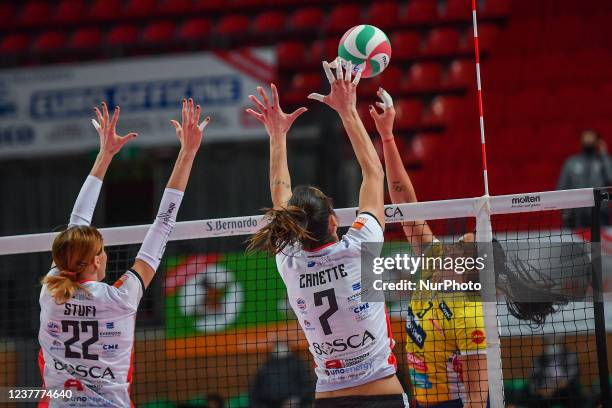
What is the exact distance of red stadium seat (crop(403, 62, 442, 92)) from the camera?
15578 millimetres

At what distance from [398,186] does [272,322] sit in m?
4.98

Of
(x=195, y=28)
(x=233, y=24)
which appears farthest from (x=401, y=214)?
(x=195, y=28)

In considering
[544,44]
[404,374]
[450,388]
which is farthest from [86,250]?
[544,44]

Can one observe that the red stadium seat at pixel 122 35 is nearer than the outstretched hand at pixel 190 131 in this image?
No

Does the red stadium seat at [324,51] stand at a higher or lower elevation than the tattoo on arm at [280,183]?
higher

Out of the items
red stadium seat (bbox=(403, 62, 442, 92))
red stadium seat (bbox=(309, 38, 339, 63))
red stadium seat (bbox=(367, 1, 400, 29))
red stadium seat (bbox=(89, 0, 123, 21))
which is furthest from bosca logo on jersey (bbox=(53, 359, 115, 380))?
red stadium seat (bbox=(89, 0, 123, 21))

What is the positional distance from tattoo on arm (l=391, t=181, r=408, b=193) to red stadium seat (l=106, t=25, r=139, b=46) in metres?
11.7

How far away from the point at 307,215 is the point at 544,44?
11.8m

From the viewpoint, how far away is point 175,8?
17.5m

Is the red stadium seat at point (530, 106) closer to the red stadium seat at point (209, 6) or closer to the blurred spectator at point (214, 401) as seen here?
the red stadium seat at point (209, 6)

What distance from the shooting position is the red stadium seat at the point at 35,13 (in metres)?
17.7

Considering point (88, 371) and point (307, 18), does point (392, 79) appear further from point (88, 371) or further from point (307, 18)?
point (88, 371)

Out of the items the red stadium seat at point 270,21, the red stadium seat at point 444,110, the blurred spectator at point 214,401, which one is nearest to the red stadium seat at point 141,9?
the red stadium seat at point 270,21

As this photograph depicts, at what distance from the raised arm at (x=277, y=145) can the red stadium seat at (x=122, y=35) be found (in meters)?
11.7
